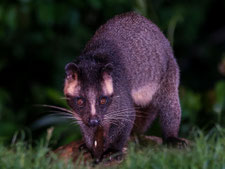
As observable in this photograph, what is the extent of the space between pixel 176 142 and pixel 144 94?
2.54ft

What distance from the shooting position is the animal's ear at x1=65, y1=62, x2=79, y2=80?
6.55m

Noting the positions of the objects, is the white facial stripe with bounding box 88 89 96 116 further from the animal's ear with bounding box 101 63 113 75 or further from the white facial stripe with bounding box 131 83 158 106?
the white facial stripe with bounding box 131 83 158 106

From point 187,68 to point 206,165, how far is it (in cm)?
861

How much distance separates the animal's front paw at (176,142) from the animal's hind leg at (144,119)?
1.70 ft

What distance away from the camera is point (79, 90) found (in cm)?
655

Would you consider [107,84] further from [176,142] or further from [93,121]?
[176,142]

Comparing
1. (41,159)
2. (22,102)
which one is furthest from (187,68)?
(41,159)

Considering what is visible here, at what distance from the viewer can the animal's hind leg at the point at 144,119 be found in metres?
8.03

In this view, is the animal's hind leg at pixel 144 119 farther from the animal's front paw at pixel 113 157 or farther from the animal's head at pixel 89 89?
the animal's head at pixel 89 89

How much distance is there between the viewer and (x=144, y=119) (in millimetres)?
8039

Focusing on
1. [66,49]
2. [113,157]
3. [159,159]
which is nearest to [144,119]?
[113,157]

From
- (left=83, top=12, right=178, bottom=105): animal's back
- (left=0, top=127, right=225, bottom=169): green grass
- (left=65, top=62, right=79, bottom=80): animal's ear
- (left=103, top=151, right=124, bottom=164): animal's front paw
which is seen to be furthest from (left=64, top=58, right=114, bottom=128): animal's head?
(left=83, top=12, right=178, bottom=105): animal's back

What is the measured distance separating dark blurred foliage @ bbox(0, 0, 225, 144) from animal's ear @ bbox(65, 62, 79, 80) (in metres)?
2.09

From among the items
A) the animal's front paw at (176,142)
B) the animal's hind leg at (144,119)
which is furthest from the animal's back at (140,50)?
the animal's front paw at (176,142)
